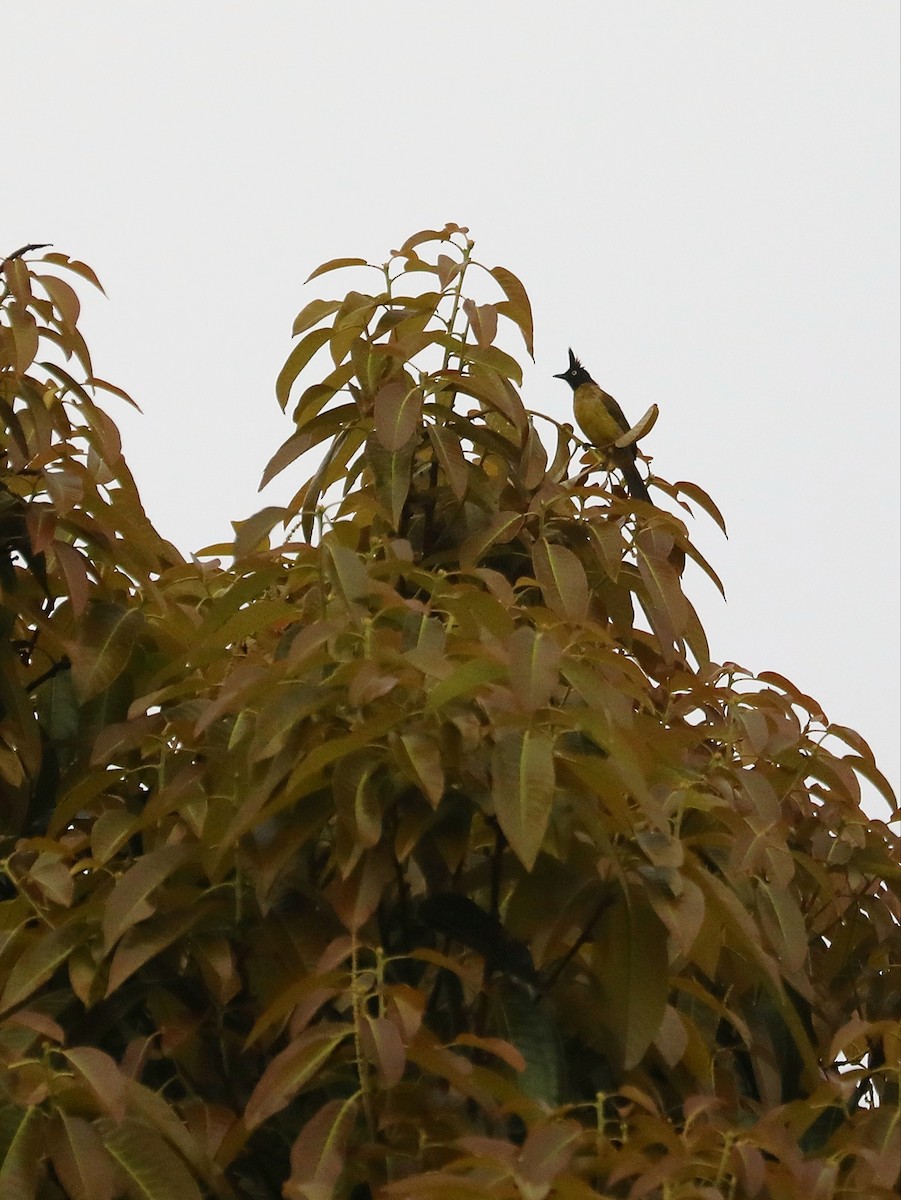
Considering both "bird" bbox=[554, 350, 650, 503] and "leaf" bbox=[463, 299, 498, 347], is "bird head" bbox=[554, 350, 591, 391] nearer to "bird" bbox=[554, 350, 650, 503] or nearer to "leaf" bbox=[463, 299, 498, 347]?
"bird" bbox=[554, 350, 650, 503]

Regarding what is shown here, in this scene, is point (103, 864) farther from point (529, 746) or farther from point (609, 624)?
point (609, 624)

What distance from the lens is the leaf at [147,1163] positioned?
147 centimetres

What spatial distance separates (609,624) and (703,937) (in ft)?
2.02

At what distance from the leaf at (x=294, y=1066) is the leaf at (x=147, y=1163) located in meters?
0.07

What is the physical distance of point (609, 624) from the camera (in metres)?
2.22

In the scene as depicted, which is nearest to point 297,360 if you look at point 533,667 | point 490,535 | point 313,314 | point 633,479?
point 313,314

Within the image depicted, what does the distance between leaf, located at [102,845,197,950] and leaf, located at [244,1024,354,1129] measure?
216 mm

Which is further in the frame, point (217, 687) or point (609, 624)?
point (609, 624)

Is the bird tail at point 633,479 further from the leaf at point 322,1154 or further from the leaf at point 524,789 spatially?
the leaf at point 322,1154

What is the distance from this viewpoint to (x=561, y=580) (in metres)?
2.03

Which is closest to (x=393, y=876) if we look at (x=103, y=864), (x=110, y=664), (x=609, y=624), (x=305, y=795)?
(x=305, y=795)

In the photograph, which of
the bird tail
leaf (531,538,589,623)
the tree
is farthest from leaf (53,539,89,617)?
the bird tail

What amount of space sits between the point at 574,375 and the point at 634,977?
13.3 feet

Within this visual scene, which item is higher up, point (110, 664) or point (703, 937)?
point (110, 664)
